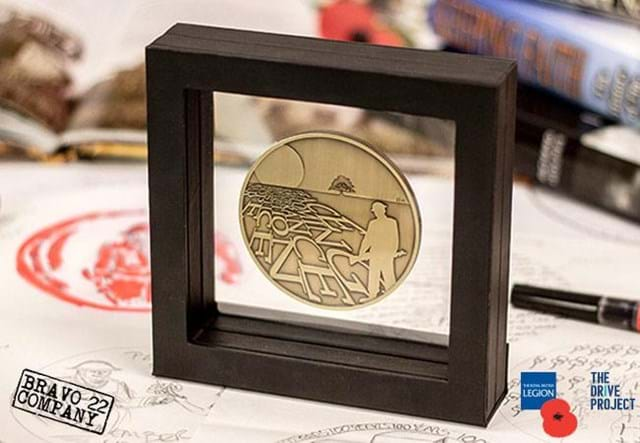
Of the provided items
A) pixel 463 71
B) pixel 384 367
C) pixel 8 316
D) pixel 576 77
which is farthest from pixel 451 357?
pixel 576 77

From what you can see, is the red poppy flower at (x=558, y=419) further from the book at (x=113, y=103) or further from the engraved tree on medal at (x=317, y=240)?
the book at (x=113, y=103)

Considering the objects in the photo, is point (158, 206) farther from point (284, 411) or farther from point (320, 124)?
point (320, 124)

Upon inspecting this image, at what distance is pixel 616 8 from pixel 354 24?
0.81 ft

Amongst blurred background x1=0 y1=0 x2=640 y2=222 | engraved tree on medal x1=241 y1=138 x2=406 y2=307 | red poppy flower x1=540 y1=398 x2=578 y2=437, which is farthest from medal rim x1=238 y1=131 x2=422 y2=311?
blurred background x1=0 y1=0 x2=640 y2=222

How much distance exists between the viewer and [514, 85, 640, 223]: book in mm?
1187

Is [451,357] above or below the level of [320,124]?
below

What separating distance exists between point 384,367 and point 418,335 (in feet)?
0.11

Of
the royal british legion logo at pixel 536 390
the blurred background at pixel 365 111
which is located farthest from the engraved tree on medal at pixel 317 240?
the blurred background at pixel 365 111

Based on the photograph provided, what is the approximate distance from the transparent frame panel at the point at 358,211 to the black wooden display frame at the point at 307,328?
0.02 meters

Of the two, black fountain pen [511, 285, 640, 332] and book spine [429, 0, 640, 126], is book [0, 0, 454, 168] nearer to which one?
book spine [429, 0, 640, 126]

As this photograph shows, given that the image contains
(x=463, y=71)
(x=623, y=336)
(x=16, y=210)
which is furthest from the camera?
(x=16, y=210)

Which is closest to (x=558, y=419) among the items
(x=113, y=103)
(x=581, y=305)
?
(x=581, y=305)

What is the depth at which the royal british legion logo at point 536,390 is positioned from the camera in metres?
0.91

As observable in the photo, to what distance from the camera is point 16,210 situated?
3.89 feet
